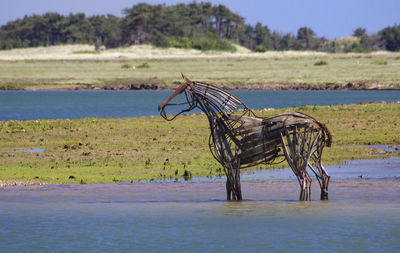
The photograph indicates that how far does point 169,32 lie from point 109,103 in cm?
7552

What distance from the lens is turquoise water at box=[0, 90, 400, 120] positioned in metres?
46.2

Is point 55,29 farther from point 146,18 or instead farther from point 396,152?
point 396,152

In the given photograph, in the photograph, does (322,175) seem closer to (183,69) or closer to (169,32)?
(183,69)

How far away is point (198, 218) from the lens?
1525 centimetres

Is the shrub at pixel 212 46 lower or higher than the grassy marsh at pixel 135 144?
higher

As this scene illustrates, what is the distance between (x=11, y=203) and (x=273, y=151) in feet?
19.0

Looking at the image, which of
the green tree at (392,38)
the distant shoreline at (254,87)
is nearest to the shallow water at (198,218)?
the distant shoreline at (254,87)

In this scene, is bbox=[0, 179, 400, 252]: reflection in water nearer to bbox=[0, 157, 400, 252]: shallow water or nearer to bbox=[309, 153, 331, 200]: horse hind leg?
bbox=[0, 157, 400, 252]: shallow water

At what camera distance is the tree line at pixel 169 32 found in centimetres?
12850

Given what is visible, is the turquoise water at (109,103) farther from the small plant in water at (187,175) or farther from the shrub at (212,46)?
the shrub at (212,46)

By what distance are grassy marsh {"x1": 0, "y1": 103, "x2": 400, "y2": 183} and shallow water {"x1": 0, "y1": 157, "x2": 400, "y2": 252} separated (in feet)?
6.88

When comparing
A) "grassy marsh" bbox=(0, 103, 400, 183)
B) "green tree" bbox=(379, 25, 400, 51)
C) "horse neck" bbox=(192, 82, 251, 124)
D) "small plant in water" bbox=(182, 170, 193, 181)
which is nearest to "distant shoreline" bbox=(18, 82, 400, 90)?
"grassy marsh" bbox=(0, 103, 400, 183)

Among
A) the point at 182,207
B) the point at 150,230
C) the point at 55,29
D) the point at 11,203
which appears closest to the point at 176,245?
the point at 150,230

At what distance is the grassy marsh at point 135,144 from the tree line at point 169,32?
3483 inches
